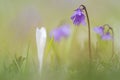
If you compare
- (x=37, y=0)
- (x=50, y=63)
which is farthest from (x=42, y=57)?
(x=37, y=0)

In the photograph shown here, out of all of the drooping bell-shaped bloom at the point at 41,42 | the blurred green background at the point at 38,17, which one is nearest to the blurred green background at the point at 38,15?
the blurred green background at the point at 38,17

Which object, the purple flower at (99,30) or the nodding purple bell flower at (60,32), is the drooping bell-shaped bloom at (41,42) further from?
the purple flower at (99,30)

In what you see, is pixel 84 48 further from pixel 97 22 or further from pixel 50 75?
pixel 50 75

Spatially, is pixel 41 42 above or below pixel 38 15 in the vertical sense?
below

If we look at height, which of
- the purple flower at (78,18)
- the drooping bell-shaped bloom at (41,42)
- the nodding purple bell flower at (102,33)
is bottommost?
the drooping bell-shaped bloom at (41,42)

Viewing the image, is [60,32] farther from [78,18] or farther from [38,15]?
[38,15]

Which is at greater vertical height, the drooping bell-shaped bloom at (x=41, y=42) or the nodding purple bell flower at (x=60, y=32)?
the nodding purple bell flower at (x=60, y=32)

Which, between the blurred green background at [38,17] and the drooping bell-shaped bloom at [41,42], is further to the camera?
the blurred green background at [38,17]

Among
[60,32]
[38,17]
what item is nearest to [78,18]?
[60,32]
